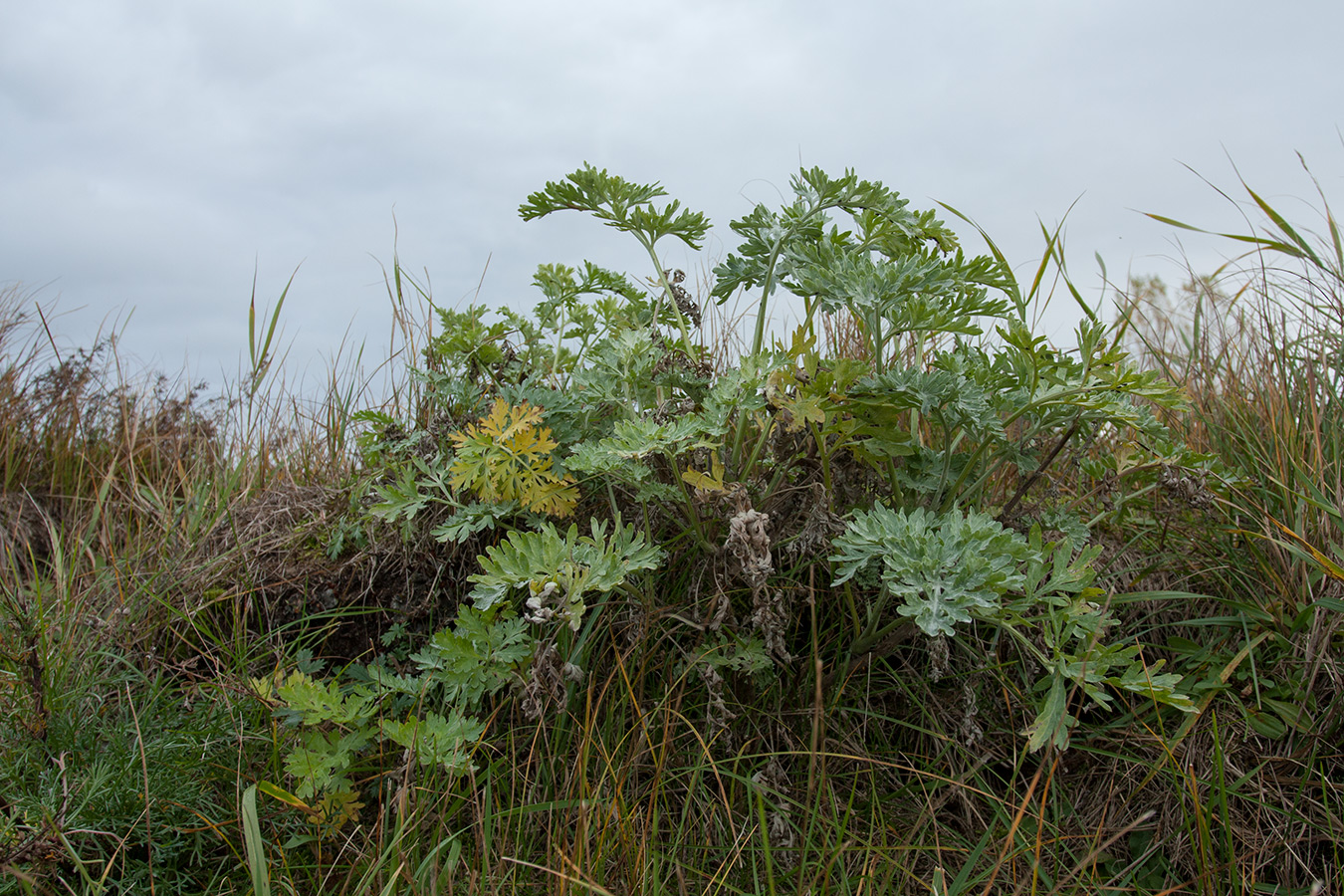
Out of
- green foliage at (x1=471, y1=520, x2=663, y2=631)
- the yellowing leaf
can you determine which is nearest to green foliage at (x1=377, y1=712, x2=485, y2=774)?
green foliage at (x1=471, y1=520, x2=663, y2=631)

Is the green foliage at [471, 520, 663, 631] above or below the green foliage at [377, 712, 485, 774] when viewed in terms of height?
above

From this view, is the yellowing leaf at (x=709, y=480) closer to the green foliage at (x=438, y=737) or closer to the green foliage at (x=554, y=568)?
the green foliage at (x=554, y=568)

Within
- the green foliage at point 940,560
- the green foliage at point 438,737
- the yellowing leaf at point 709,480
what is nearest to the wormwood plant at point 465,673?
the green foliage at point 438,737

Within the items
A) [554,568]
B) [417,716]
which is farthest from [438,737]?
[554,568]

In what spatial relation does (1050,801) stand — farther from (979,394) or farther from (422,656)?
(422,656)

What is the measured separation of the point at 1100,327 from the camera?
1.79 meters

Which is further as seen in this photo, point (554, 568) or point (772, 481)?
point (772, 481)

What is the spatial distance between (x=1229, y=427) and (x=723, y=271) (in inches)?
77.4

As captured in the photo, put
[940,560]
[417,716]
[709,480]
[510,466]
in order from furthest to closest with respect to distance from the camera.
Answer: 1. [510,466]
2. [417,716]
3. [709,480]
4. [940,560]

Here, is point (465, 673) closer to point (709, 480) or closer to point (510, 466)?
point (510, 466)

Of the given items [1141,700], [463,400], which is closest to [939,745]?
[1141,700]

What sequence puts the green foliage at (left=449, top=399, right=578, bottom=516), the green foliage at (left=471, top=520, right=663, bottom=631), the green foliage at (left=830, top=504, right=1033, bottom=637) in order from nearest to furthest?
the green foliage at (left=830, top=504, right=1033, bottom=637) → the green foliage at (left=471, top=520, right=663, bottom=631) → the green foliage at (left=449, top=399, right=578, bottom=516)

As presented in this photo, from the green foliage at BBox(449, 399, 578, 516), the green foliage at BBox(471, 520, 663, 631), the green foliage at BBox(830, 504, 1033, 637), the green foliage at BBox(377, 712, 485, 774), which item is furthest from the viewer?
the green foliage at BBox(449, 399, 578, 516)

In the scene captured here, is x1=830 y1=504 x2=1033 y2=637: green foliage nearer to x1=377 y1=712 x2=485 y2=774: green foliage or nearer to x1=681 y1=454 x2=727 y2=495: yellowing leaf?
x1=681 y1=454 x2=727 y2=495: yellowing leaf
